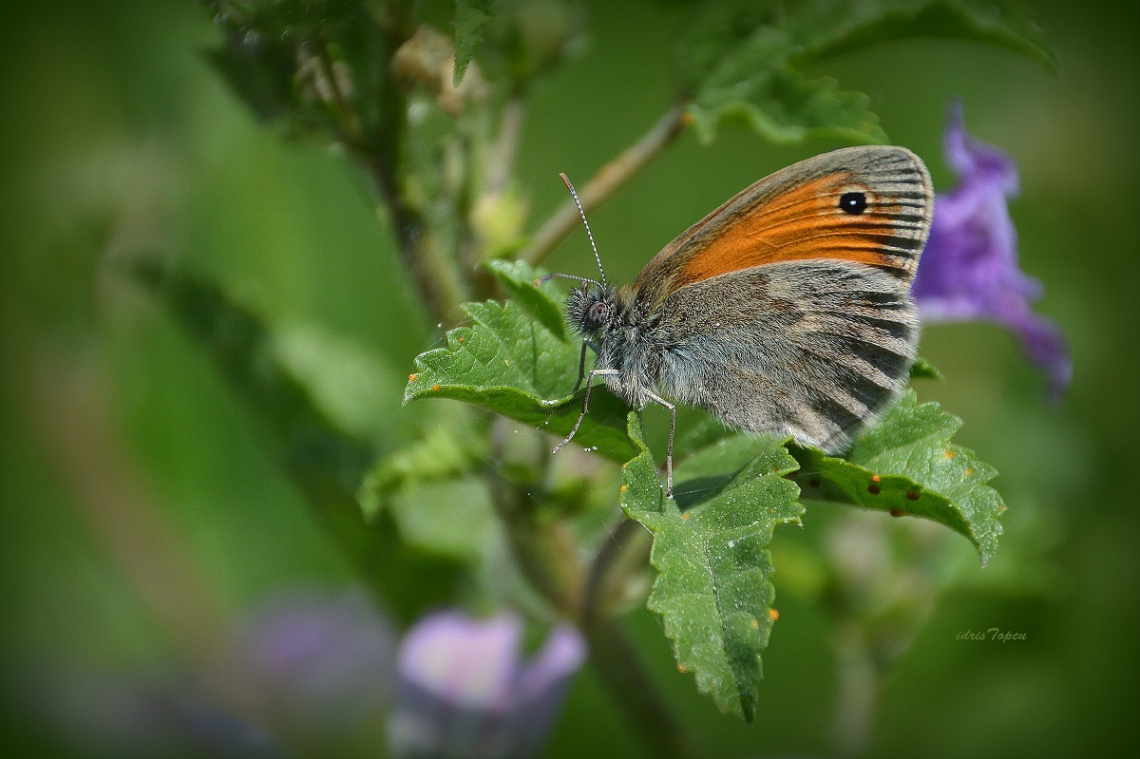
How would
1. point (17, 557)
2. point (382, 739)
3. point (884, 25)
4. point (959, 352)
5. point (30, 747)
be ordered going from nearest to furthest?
point (884, 25)
point (30, 747)
point (382, 739)
point (17, 557)
point (959, 352)

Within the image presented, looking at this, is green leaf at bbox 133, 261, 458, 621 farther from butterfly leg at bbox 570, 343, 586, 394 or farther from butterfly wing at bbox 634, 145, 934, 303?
butterfly wing at bbox 634, 145, 934, 303

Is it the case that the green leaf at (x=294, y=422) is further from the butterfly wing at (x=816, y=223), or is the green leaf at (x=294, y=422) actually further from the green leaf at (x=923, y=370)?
the green leaf at (x=923, y=370)

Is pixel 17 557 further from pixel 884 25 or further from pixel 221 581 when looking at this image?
pixel 884 25

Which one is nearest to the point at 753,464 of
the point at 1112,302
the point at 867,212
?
the point at 867,212

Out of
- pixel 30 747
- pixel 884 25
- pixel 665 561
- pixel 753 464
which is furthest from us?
pixel 30 747

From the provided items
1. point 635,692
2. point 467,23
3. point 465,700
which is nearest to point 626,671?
point 635,692

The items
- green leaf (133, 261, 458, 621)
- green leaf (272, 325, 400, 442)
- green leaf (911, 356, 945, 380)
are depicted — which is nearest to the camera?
green leaf (911, 356, 945, 380)

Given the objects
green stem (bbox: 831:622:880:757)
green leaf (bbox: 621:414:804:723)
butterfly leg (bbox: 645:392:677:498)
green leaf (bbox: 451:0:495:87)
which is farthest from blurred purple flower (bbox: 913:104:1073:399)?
green leaf (bbox: 451:0:495:87)
